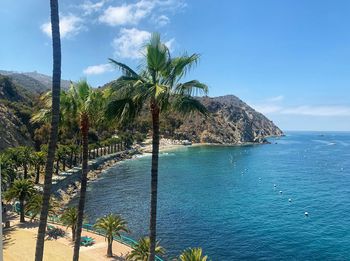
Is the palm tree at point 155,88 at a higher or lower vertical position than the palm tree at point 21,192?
higher

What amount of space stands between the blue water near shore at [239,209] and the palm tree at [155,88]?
1321 inches

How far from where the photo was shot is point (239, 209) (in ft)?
221

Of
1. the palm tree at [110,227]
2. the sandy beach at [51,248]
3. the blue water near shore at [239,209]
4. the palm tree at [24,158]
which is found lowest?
the blue water near shore at [239,209]

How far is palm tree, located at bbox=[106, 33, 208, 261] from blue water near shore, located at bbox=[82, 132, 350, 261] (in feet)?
110

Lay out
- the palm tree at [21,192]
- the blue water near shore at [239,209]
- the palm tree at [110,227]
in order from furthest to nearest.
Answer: the blue water near shore at [239,209]
the palm tree at [21,192]
the palm tree at [110,227]

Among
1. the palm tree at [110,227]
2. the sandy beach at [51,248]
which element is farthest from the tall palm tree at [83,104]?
the palm tree at [110,227]

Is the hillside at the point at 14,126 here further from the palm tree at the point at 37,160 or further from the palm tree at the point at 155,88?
the palm tree at the point at 155,88

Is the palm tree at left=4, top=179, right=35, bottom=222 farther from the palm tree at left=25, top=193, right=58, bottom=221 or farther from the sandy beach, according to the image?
the sandy beach

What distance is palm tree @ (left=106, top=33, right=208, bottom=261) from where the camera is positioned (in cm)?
1321

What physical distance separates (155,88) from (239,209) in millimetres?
58430

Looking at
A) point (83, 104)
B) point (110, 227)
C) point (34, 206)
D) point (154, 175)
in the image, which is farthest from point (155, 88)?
point (34, 206)

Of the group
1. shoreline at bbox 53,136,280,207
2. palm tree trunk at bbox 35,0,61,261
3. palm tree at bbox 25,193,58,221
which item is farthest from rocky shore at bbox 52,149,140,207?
palm tree trunk at bbox 35,0,61,261

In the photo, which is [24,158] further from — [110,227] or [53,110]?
[53,110]

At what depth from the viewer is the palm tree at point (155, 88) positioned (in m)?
13.2
